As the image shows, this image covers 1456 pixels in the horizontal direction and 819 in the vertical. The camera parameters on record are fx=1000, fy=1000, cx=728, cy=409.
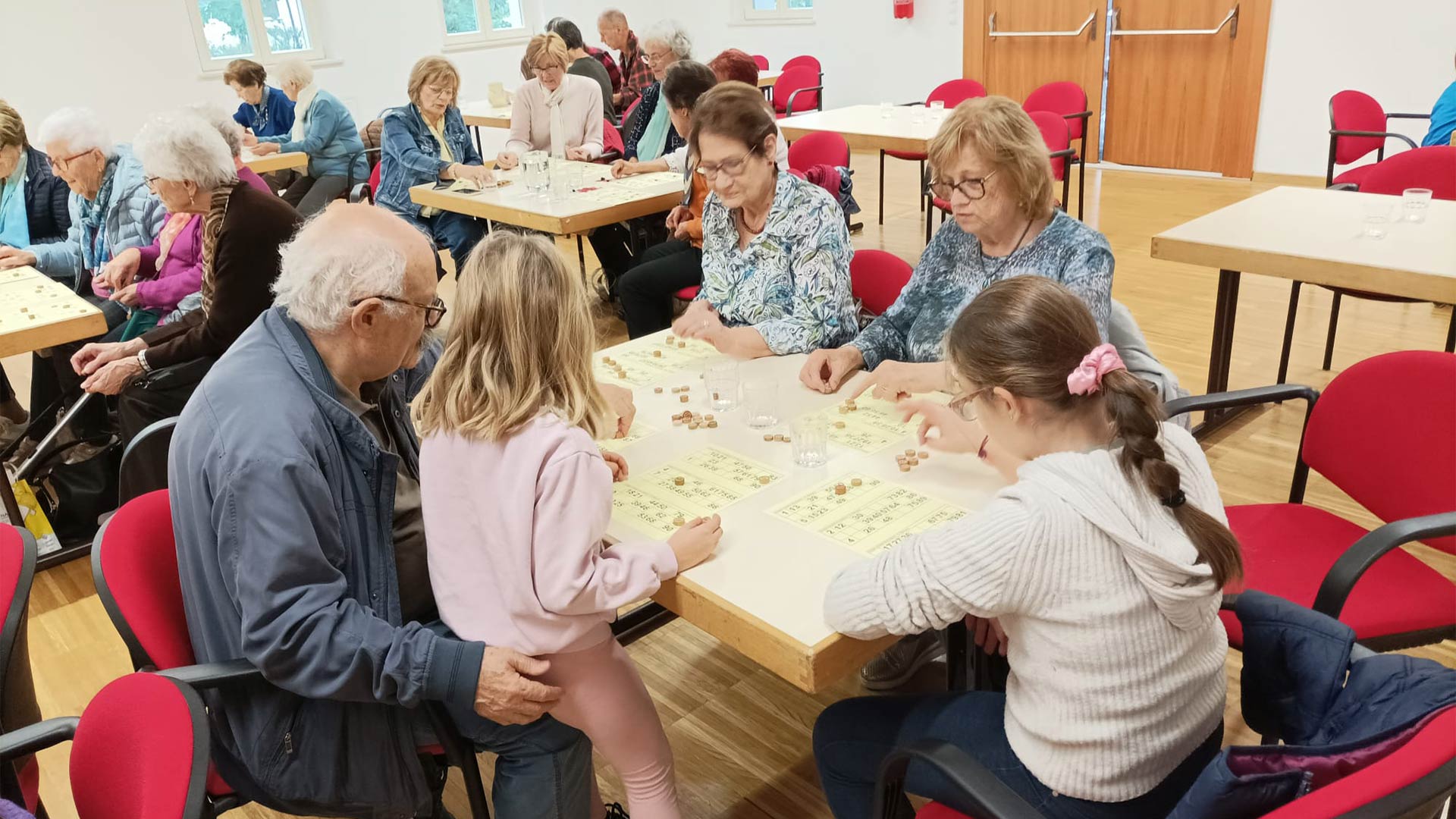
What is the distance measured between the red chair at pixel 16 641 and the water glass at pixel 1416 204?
3762 millimetres

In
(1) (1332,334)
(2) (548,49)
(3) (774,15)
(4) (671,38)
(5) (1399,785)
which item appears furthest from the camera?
(3) (774,15)

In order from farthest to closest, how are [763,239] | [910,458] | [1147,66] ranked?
[1147,66] < [763,239] < [910,458]

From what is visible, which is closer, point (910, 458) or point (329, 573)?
point (329, 573)

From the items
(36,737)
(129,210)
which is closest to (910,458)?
(36,737)

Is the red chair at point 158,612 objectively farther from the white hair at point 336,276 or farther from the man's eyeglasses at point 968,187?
the man's eyeglasses at point 968,187

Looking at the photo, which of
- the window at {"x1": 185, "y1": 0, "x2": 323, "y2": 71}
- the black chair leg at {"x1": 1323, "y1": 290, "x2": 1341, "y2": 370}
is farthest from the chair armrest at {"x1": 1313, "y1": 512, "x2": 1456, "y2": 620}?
the window at {"x1": 185, "y1": 0, "x2": 323, "y2": 71}

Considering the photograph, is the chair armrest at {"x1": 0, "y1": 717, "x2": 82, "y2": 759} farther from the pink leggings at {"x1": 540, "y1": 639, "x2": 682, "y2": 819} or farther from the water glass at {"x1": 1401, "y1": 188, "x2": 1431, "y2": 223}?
the water glass at {"x1": 1401, "y1": 188, "x2": 1431, "y2": 223}

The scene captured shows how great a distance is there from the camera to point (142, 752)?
119 centimetres

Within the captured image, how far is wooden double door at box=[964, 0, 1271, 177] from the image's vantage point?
7.27m

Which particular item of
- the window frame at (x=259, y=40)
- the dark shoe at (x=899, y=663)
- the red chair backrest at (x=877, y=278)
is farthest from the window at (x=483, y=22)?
the dark shoe at (x=899, y=663)

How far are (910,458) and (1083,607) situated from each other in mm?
617

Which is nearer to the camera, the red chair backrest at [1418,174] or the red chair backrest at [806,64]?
the red chair backrest at [1418,174]

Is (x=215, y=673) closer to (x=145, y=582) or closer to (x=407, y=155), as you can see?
(x=145, y=582)

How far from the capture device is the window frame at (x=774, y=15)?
33.9ft
